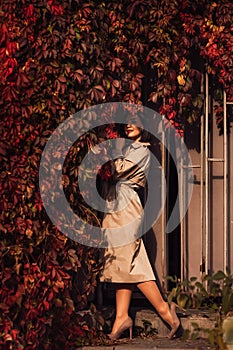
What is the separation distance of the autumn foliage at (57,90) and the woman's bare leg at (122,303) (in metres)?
0.20

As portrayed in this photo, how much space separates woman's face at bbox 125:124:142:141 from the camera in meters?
8.59

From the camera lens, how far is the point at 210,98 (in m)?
9.07

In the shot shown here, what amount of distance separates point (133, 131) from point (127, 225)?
0.77 m

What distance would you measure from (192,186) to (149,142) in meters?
0.54

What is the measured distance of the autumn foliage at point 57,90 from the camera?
25.4 ft

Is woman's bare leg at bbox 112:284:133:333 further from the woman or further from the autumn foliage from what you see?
the autumn foliage

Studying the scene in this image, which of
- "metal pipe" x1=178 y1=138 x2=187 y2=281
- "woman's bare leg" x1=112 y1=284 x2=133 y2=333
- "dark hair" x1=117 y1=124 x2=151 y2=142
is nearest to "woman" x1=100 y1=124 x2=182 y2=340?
"woman's bare leg" x1=112 y1=284 x2=133 y2=333

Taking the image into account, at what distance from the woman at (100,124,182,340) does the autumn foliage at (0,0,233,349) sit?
17 centimetres

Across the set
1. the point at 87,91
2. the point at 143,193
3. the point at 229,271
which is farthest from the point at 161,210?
the point at 87,91

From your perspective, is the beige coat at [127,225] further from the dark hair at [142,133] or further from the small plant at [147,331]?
the small plant at [147,331]

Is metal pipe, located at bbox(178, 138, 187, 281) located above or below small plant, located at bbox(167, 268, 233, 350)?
above

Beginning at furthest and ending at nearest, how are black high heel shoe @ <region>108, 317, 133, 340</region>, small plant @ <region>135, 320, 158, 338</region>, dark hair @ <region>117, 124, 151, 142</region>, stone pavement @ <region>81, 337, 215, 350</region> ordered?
1. dark hair @ <region>117, 124, 151, 142</region>
2. small plant @ <region>135, 320, 158, 338</region>
3. black high heel shoe @ <region>108, 317, 133, 340</region>
4. stone pavement @ <region>81, 337, 215, 350</region>

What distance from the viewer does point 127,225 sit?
8.44 meters

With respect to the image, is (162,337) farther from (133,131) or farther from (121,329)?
(133,131)
